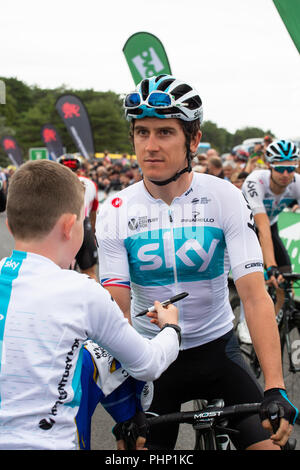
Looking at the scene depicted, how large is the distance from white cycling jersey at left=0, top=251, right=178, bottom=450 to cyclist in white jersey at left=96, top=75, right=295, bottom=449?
848 mm

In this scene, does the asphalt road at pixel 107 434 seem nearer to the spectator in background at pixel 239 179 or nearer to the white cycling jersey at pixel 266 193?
the white cycling jersey at pixel 266 193

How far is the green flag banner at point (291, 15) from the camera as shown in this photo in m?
2.30

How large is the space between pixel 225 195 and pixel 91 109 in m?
94.9

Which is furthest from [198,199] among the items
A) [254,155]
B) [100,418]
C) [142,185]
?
[254,155]

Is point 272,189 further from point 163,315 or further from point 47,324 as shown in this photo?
point 47,324

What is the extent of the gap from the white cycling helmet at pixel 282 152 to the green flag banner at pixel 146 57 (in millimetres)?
5069

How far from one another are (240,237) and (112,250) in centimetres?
66

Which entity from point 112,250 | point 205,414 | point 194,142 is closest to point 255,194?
point 194,142

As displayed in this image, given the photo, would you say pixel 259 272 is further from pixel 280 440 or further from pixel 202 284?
pixel 280 440

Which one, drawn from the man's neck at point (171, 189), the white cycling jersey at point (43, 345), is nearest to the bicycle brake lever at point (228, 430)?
the white cycling jersey at point (43, 345)

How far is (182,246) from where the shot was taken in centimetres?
248

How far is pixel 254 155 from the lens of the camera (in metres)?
11.0

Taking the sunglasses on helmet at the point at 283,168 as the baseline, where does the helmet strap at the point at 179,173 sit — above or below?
below

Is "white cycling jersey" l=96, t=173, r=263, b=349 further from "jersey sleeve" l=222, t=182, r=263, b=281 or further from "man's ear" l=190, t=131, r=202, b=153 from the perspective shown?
"man's ear" l=190, t=131, r=202, b=153
